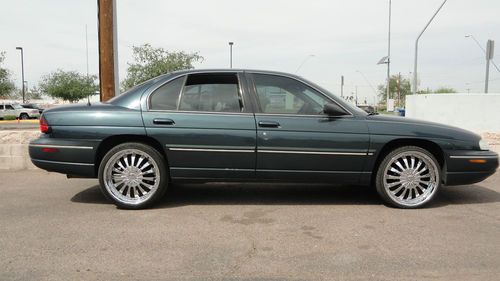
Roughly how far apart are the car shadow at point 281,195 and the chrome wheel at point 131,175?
30 cm

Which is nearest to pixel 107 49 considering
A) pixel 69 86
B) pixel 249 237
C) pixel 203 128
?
pixel 203 128

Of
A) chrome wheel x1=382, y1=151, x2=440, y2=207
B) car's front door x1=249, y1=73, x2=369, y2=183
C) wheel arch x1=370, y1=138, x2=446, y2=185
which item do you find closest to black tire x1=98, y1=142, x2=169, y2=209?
car's front door x1=249, y1=73, x2=369, y2=183

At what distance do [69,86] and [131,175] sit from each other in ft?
162

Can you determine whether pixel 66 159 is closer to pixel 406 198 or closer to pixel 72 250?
pixel 72 250

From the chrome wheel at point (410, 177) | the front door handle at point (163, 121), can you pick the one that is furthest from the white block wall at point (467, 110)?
the front door handle at point (163, 121)

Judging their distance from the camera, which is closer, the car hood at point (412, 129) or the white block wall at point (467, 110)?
the car hood at point (412, 129)

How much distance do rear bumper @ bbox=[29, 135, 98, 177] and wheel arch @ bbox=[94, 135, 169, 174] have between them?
0.28 feet

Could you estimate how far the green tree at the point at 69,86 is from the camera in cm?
4966

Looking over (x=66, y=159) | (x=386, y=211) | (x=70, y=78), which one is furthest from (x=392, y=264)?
(x=70, y=78)

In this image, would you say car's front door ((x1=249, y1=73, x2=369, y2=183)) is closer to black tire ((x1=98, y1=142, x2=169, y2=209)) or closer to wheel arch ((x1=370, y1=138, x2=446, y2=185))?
wheel arch ((x1=370, y1=138, x2=446, y2=185))

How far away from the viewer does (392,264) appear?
133 inches

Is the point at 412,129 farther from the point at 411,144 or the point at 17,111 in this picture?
the point at 17,111

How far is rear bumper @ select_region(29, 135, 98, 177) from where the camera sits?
15.7 ft

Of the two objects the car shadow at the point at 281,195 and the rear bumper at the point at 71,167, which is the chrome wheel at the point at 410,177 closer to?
the car shadow at the point at 281,195
